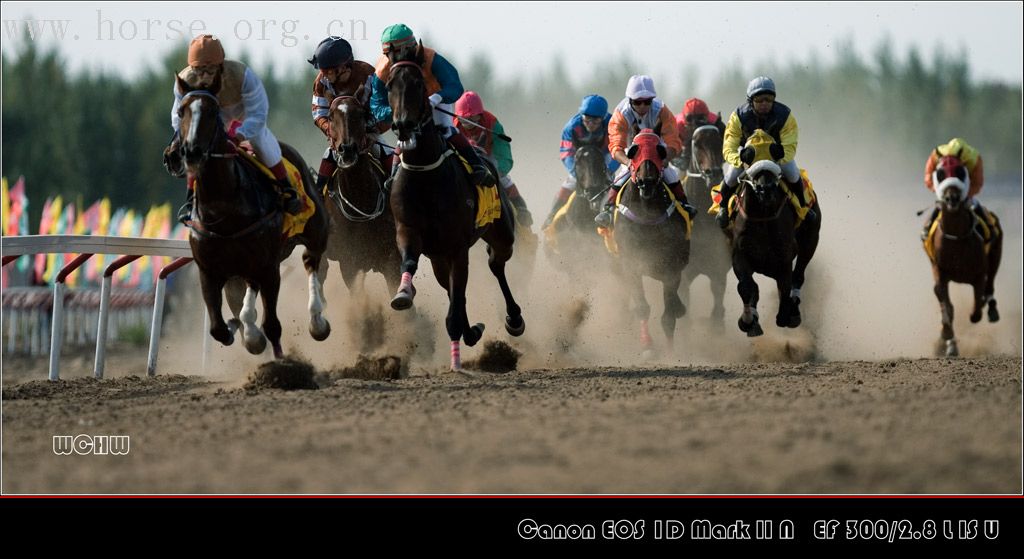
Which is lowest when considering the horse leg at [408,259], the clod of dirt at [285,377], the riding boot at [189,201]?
the clod of dirt at [285,377]

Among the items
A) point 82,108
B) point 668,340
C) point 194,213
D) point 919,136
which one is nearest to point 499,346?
point 668,340

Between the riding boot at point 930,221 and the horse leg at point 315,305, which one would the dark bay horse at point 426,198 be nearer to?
the horse leg at point 315,305

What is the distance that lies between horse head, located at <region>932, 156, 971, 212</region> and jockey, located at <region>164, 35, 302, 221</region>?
19.5 ft

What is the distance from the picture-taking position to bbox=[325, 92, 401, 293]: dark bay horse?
35.2ft

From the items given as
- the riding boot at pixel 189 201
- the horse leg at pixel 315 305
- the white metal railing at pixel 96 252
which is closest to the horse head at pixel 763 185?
the horse leg at pixel 315 305

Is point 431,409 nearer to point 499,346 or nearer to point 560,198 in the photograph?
point 499,346

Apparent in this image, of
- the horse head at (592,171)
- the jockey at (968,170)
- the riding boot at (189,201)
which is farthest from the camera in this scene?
the horse head at (592,171)

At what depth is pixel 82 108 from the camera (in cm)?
4338

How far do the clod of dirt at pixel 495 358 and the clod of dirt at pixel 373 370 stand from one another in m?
1.04

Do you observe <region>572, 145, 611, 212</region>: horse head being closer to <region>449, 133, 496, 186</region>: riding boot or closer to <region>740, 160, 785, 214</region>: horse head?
<region>740, 160, 785, 214</region>: horse head

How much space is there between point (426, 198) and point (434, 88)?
94cm

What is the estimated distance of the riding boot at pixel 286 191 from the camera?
9609 millimetres

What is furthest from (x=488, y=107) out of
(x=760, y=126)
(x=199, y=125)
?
(x=199, y=125)
